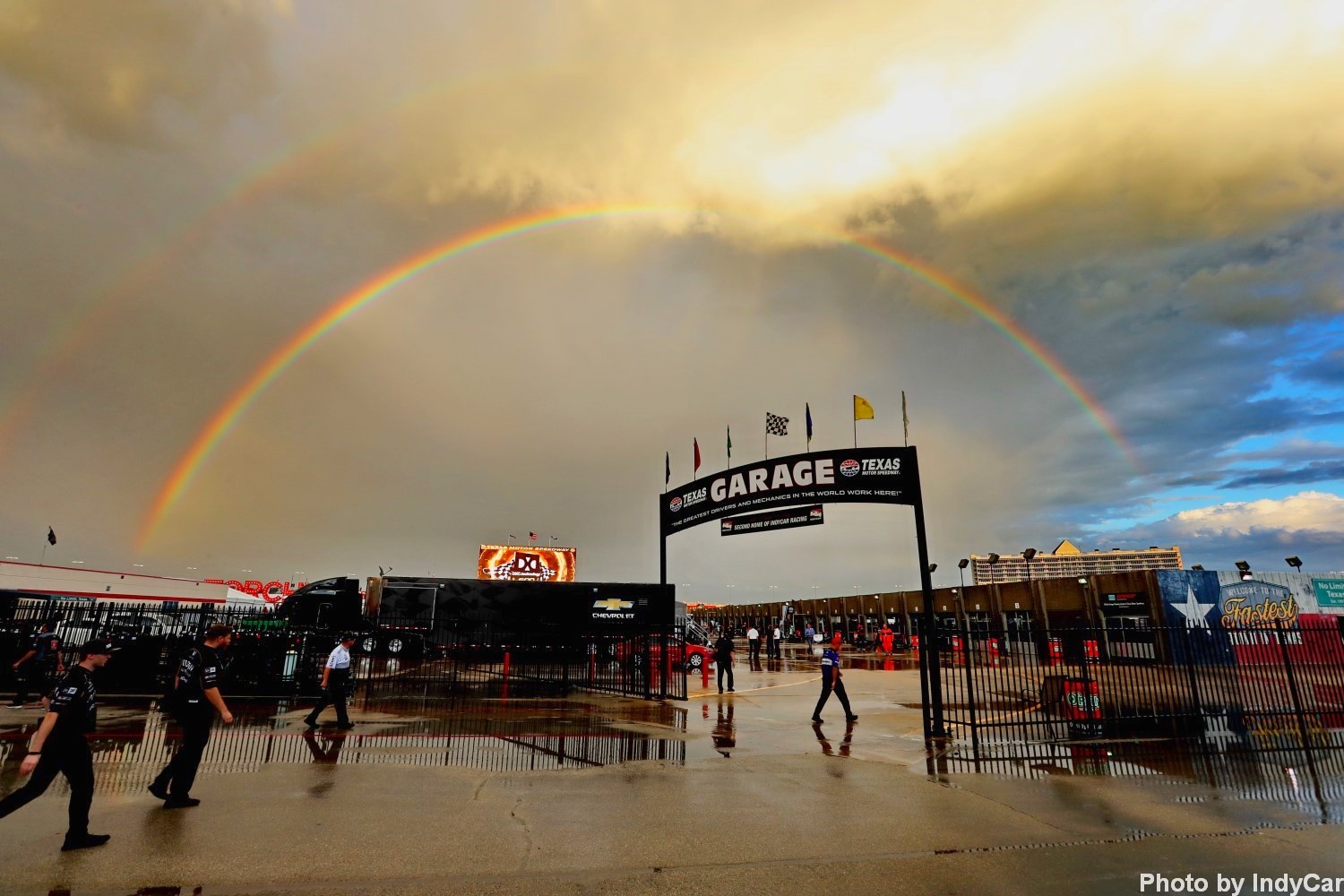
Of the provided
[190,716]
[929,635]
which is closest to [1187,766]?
[929,635]

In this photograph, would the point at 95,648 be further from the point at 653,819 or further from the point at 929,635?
the point at 929,635

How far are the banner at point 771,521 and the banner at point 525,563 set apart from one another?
4604cm

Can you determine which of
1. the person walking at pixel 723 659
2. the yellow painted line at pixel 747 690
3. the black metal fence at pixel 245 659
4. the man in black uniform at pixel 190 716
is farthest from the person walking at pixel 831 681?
the man in black uniform at pixel 190 716

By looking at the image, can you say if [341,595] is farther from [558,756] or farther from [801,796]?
[801,796]

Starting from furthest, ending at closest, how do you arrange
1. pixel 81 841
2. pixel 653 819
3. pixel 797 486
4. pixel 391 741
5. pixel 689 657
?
pixel 689 657 → pixel 797 486 → pixel 391 741 → pixel 653 819 → pixel 81 841

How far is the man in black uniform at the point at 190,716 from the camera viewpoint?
271 inches

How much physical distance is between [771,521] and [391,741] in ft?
40.8

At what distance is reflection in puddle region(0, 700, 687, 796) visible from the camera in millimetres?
9047

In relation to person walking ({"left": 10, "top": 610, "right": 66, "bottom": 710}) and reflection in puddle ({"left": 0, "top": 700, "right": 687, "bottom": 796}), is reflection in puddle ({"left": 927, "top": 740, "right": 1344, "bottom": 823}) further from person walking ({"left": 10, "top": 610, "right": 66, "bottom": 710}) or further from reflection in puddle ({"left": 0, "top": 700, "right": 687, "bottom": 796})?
person walking ({"left": 10, "top": 610, "right": 66, "bottom": 710})

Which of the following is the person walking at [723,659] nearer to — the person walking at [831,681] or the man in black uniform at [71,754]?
the person walking at [831,681]

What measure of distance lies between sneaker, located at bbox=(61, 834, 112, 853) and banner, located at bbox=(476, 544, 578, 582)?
5971cm

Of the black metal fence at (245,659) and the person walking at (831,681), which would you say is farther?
the black metal fence at (245,659)

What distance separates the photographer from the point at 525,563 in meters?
65.4

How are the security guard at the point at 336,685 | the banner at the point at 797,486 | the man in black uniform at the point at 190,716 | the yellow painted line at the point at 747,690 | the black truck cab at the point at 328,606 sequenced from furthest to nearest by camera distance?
the black truck cab at the point at 328,606, the yellow painted line at the point at 747,690, the banner at the point at 797,486, the security guard at the point at 336,685, the man in black uniform at the point at 190,716
